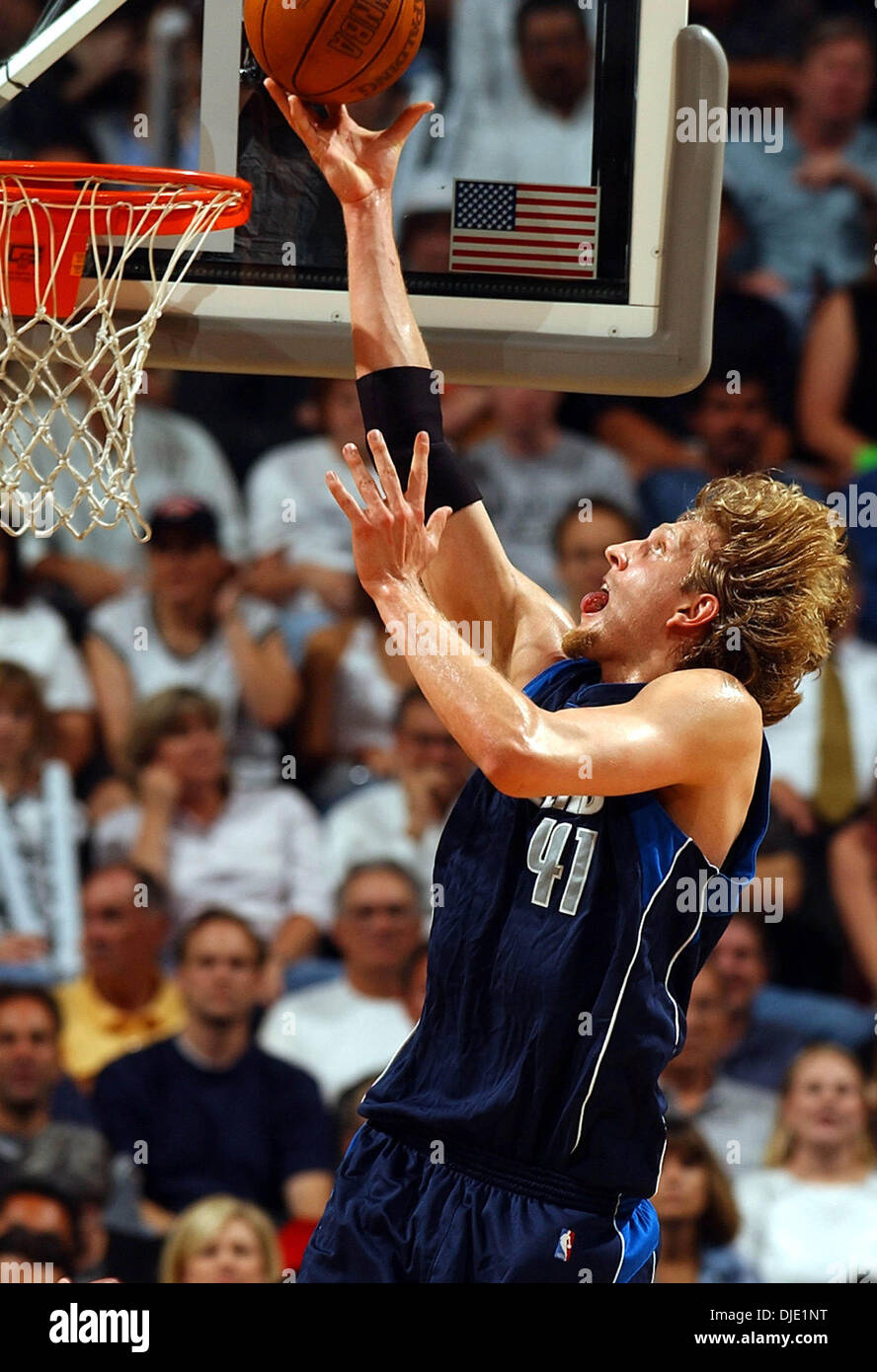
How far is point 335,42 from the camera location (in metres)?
2.54

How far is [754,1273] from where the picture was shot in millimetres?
4320

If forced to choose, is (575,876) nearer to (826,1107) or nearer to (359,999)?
(359,999)

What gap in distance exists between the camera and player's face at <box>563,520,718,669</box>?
2471mm

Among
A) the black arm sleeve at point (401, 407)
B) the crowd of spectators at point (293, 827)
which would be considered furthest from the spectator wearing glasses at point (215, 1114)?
the black arm sleeve at point (401, 407)

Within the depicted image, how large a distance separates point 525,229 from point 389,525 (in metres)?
0.94

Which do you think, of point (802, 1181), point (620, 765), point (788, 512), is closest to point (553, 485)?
point (802, 1181)

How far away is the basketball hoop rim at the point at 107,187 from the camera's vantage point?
257 cm

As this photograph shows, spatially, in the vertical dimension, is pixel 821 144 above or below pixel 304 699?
above

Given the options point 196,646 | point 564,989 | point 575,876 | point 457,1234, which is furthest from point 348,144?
point 196,646

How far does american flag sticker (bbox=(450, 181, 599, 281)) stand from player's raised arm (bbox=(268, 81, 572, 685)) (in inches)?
9.4

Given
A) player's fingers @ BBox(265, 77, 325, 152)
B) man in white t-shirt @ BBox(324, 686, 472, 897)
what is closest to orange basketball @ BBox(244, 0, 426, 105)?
player's fingers @ BBox(265, 77, 325, 152)

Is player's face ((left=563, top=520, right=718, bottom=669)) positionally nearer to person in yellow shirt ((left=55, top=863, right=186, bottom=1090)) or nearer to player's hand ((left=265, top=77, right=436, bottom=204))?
player's hand ((left=265, top=77, right=436, bottom=204))

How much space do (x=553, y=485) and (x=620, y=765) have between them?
2952mm
